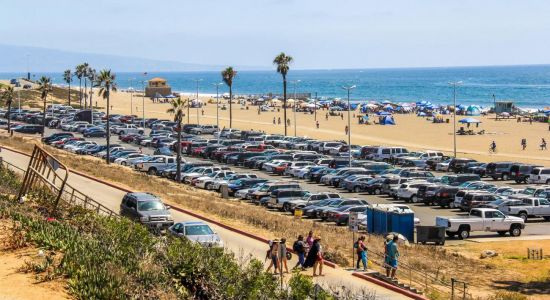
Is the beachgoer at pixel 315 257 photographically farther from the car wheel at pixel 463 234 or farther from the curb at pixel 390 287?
the car wheel at pixel 463 234

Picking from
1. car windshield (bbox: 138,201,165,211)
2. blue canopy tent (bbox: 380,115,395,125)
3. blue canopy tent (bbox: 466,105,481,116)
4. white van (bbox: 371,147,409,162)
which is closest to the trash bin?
car windshield (bbox: 138,201,165,211)

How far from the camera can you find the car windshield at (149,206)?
1240 inches

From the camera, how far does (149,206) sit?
31.6 m

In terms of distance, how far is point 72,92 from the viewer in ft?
533

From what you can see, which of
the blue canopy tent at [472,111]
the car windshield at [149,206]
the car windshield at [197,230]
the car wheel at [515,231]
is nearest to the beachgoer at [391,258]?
the car windshield at [197,230]

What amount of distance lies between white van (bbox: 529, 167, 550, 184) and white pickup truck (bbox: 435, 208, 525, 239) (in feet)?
61.2

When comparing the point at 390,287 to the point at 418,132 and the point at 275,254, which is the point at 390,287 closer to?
the point at 275,254

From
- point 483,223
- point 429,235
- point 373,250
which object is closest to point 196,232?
point 373,250

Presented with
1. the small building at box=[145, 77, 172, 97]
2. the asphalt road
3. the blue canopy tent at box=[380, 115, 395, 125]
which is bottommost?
the asphalt road

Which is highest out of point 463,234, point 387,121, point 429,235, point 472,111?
point 472,111

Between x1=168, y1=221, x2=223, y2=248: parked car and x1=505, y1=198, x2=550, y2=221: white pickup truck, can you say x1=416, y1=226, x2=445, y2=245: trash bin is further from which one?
x1=168, y1=221, x2=223, y2=248: parked car

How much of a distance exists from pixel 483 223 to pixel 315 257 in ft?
55.3

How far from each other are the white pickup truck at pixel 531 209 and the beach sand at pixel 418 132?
27.7 metres

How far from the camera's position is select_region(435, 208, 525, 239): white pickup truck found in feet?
122
